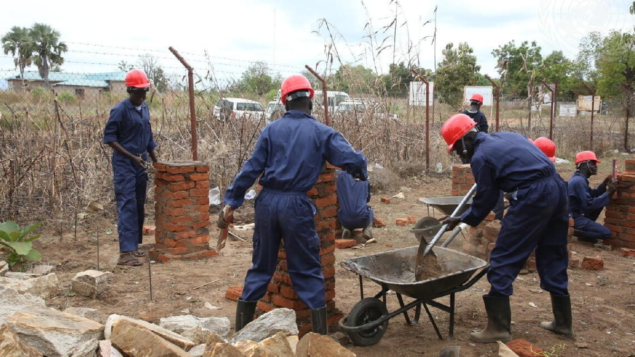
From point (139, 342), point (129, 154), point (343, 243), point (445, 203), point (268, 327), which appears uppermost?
point (129, 154)

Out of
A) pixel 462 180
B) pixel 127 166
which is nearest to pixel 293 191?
pixel 127 166

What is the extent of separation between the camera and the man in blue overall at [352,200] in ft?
22.1

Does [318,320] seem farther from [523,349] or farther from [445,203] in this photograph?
[445,203]

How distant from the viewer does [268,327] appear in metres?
3.43

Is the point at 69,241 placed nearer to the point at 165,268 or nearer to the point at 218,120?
the point at 165,268

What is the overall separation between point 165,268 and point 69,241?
71.1 inches

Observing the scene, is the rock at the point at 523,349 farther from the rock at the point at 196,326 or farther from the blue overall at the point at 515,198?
the rock at the point at 196,326

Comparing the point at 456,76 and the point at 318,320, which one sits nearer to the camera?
the point at 318,320

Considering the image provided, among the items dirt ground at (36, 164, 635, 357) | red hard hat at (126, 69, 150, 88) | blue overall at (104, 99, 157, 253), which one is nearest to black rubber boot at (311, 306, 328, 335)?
dirt ground at (36, 164, 635, 357)

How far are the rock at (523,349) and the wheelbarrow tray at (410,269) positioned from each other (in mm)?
520

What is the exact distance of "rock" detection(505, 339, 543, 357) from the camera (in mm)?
3526

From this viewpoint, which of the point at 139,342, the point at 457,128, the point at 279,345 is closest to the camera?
the point at 139,342

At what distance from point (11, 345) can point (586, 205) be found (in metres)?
6.33

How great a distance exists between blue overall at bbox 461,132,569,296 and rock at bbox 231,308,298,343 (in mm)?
1510
